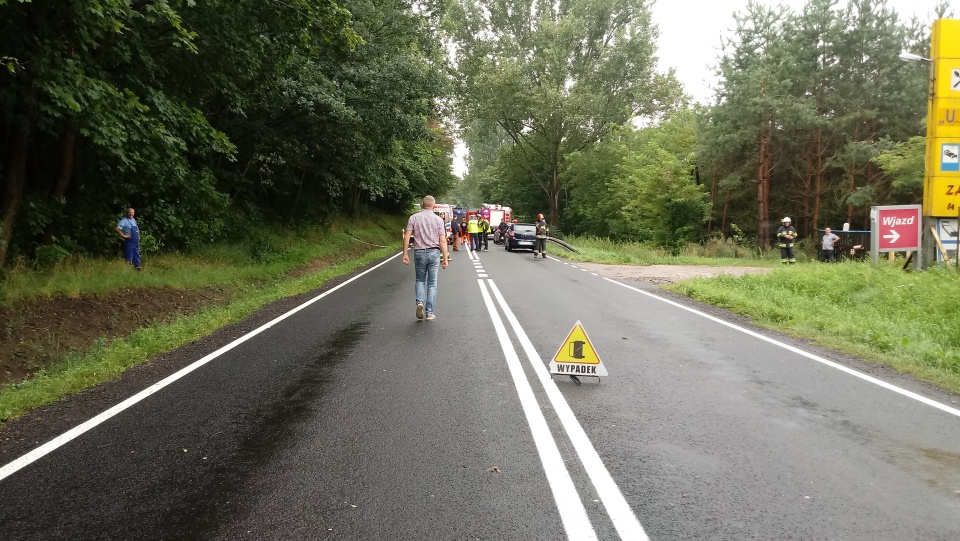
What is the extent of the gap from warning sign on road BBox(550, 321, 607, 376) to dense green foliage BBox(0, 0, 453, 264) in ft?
22.8

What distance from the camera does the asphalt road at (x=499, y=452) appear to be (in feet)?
10.7

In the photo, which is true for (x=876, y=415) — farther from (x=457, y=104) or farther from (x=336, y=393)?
(x=457, y=104)

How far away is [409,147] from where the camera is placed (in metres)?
33.7

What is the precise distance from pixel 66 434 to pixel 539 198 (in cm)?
6036

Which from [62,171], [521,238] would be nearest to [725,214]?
[521,238]

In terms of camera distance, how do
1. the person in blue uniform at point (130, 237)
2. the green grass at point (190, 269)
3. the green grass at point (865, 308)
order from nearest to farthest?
Result: the green grass at point (865, 308) < the green grass at point (190, 269) < the person in blue uniform at point (130, 237)

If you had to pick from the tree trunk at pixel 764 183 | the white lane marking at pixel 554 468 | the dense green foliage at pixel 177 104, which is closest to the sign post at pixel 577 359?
the white lane marking at pixel 554 468

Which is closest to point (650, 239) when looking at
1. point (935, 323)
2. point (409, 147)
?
point (409, 147)

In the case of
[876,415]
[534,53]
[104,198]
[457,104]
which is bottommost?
[876,415]

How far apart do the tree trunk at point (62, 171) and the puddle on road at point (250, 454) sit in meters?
8.02

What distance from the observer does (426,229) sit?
9.84 m

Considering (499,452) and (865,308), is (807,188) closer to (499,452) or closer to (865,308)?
(865,308)

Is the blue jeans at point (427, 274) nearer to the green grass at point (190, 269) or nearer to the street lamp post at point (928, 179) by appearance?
the green grass at point (190, 269)

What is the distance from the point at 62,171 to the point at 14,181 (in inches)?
51.0
